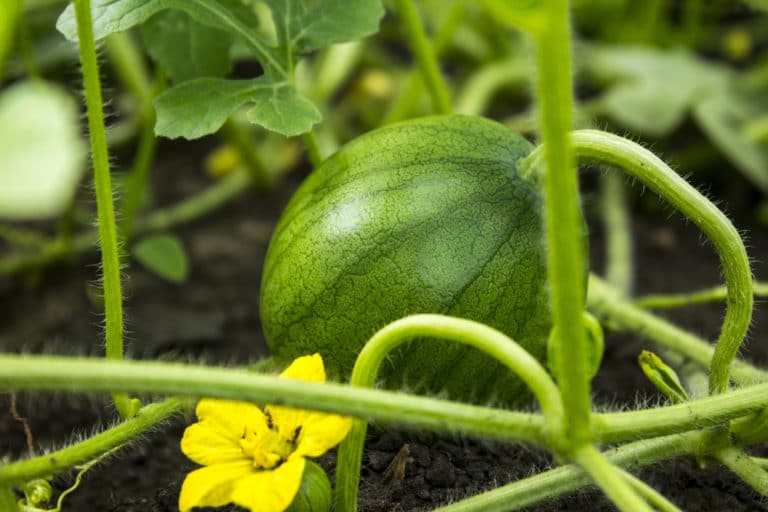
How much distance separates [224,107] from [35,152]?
602 mm

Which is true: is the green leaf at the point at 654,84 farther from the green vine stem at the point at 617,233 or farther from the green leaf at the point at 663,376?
the green leaf at the point at 663,376

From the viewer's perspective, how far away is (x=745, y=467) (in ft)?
3.69

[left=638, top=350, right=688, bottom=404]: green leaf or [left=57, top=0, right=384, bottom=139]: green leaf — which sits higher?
[left=57, top=0, right=384, bottom=139]: green leaf

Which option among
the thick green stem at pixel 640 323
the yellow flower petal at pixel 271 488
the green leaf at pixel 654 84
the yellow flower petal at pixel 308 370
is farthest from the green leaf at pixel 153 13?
the green leaf at pixel 654 84

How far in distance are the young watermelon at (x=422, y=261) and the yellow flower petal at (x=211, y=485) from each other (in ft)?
0.81

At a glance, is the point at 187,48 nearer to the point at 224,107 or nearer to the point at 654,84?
the point at 224,107

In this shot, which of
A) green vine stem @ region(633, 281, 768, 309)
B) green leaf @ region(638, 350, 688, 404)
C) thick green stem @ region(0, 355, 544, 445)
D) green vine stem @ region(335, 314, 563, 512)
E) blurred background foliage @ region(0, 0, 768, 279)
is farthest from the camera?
blurred background foliage @ region(0, 0, 768, 279)

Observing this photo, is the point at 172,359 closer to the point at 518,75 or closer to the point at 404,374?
the point at 404,374

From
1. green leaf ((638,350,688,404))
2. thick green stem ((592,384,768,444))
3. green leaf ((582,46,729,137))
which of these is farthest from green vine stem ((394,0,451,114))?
green leaf ((582,46,729,137))

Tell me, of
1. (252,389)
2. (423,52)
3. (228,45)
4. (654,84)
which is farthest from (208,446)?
(654,84)

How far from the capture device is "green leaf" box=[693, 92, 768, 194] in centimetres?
210

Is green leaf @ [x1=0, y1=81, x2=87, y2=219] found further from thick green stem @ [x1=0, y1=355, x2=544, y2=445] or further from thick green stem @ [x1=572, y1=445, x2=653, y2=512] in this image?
thick green stem @ [x1=572, y1=445, x2=653, y2=512]

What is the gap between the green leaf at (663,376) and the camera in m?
1.09

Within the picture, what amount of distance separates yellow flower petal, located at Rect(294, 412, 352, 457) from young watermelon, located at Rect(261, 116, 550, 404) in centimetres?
20
